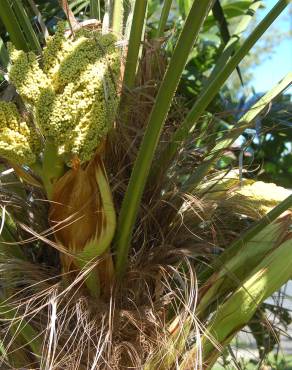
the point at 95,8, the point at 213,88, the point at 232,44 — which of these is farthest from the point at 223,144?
the point at 95,8

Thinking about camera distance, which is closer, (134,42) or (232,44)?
(134,42)

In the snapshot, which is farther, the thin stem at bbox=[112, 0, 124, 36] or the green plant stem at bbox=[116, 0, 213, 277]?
the thin stem at bbox=[112, 0, 124, 36]

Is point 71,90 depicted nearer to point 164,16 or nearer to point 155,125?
point 155,125

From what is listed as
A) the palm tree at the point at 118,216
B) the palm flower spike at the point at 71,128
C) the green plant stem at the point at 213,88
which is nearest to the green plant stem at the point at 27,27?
the palm tree at the point at 118,216

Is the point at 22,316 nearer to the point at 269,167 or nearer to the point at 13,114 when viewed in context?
the point at 13,114

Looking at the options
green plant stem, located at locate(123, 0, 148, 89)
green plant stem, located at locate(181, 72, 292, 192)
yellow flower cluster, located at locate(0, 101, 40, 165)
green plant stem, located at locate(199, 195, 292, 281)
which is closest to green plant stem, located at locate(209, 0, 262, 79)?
green plant stem, located at locate(181, 72, 292, 192)

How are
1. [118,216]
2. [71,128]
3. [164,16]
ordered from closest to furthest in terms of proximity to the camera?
[71,128] < [118,216] < [164,16]

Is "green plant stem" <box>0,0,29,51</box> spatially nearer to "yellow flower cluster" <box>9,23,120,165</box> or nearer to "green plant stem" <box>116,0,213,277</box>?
"yellow flower cluster" <box>9,23,120,165</box>
